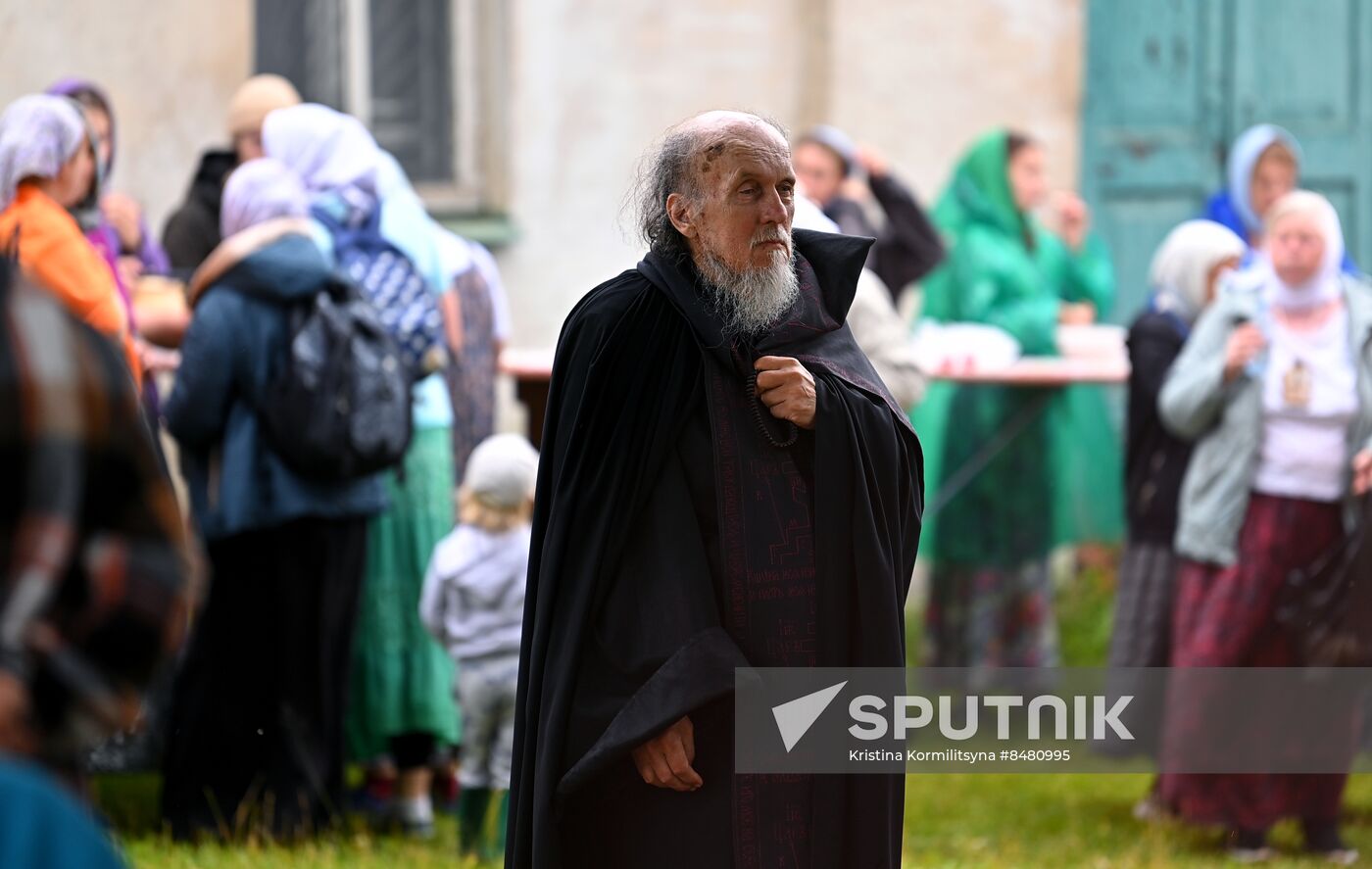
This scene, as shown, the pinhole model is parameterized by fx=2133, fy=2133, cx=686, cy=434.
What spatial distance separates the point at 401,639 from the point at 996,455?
3375 mm

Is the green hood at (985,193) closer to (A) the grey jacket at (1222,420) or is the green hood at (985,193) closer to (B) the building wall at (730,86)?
(B) the building wall at (730,86)

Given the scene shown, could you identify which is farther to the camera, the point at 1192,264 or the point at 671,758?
the point at 1192,264

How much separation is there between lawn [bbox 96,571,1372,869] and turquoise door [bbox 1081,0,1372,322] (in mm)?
4156

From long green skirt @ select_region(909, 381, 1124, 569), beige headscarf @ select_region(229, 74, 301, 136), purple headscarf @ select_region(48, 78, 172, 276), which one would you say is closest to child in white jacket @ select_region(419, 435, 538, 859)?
purple headscarf @ select_region(48, 78, 172, 276)

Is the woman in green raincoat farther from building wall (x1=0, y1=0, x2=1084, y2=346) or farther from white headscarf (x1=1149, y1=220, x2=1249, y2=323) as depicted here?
building wall (x1=0, y1=0, x2=1084, y2=346)

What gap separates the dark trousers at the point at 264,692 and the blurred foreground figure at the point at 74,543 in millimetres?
4390

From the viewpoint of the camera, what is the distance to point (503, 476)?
6.27 meters

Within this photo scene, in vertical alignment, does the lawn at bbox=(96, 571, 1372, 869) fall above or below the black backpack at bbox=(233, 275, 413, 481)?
below

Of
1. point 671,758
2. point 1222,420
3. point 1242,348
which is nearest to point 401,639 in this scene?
point 1222,420

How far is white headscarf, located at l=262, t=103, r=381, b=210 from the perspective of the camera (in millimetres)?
6961

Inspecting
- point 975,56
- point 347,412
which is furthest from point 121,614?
point 975,56

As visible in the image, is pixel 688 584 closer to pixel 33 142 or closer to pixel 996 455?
pixel 33 142

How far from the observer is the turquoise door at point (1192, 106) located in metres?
11.5

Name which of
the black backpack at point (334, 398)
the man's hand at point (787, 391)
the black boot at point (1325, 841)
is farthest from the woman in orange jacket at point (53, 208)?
the black boot at point (1325, 841)
